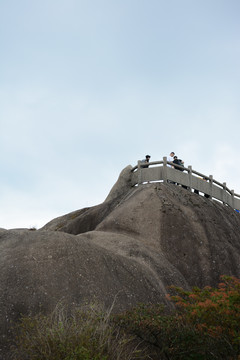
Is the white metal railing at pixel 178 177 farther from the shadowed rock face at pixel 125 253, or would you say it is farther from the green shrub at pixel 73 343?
the green shrub at pixel 73 343

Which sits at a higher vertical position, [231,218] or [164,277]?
A: [231,218]

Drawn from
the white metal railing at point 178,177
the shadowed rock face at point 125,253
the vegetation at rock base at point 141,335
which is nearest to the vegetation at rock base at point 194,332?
the vegetation at rock base at point 141,335

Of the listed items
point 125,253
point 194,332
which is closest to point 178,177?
point 125,253

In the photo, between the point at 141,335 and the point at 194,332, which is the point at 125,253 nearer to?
the point at 141,335

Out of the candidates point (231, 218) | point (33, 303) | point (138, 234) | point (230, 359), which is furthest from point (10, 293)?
point (231, 218)

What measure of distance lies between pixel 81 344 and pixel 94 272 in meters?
Answer: 4.88

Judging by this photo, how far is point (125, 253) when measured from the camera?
55.2 ft

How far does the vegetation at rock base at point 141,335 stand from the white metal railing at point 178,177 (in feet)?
46.8

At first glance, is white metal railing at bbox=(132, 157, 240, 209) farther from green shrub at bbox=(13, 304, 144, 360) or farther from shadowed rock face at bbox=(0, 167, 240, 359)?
Result: green shrub at bbox=(13, 304, 144, 360)

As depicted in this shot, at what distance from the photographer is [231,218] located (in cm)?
2745

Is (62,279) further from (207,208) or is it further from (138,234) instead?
(207,208)

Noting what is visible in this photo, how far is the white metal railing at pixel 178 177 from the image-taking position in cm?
2459

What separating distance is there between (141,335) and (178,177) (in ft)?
53.0

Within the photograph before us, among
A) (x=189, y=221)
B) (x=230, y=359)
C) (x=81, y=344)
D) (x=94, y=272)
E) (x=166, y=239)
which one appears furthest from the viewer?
(x=189, y=221)
